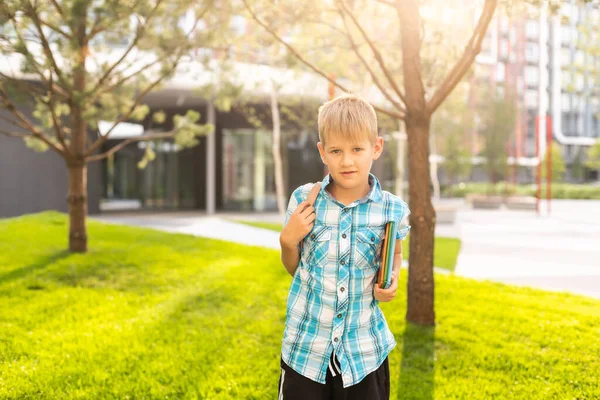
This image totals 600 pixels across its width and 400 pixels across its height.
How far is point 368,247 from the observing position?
2123 millimetres

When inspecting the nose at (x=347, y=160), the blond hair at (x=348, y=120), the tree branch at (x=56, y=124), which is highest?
the tree branch at (x=56, y=124)

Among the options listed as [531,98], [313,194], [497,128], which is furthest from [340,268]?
[531,98]

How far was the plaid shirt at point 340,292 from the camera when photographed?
2.06m

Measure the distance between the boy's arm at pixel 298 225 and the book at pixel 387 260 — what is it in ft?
0.95

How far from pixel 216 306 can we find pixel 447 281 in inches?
118

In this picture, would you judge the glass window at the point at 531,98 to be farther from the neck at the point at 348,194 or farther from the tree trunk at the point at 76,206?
the neck at the point at 348,194

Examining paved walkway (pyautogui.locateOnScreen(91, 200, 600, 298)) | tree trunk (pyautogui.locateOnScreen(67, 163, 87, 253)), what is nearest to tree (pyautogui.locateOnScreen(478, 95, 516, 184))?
paved walkway (pyautogui.locateOnScreen(91, 200, 600, 298))

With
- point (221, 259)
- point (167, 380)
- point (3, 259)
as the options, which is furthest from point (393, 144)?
point (167, 380)

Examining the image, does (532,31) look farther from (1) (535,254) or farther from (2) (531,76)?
(1) (535,254)

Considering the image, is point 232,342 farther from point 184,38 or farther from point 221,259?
point 184,38

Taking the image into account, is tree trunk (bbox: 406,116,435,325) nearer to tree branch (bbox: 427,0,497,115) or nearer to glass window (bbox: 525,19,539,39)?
tree branch (bbox: 427,0,497,115)

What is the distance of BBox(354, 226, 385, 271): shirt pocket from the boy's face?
7.3 inches

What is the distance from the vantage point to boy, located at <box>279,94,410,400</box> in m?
2.05

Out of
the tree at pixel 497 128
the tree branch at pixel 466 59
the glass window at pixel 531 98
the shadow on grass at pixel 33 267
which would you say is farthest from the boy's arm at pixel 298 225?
the glass window at pixel 531 98
